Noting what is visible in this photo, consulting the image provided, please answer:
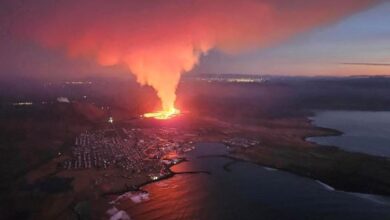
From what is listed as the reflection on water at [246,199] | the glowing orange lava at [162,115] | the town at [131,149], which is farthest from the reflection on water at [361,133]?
the glowing orange lava at [162,115]

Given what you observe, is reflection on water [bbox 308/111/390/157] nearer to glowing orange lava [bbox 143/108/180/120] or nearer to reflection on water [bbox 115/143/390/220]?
reflection on water [bbox 115/143/390/220]

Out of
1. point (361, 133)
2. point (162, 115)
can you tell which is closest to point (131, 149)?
point (162, 115)

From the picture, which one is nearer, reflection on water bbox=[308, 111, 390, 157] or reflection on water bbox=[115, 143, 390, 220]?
reflection on water bbox=[115, 143, 390, 220]

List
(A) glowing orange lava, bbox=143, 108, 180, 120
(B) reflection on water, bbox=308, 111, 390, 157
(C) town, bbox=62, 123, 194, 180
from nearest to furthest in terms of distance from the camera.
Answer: (C) town, bbox=62, 123, 194, 180 → (B) reflection on water, bbox=308, 111, 390, 157 → (A) glowing orange lava, bbox=143, 108, 180, 120

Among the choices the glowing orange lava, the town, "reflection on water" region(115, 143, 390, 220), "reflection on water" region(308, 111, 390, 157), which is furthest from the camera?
the glowing orange lava

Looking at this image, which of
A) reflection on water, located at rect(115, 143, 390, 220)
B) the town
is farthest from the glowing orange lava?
reflection on water, located at rect(115, 143, 390, 220)

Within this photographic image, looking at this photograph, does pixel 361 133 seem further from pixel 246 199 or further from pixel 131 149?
pixel 246 199
